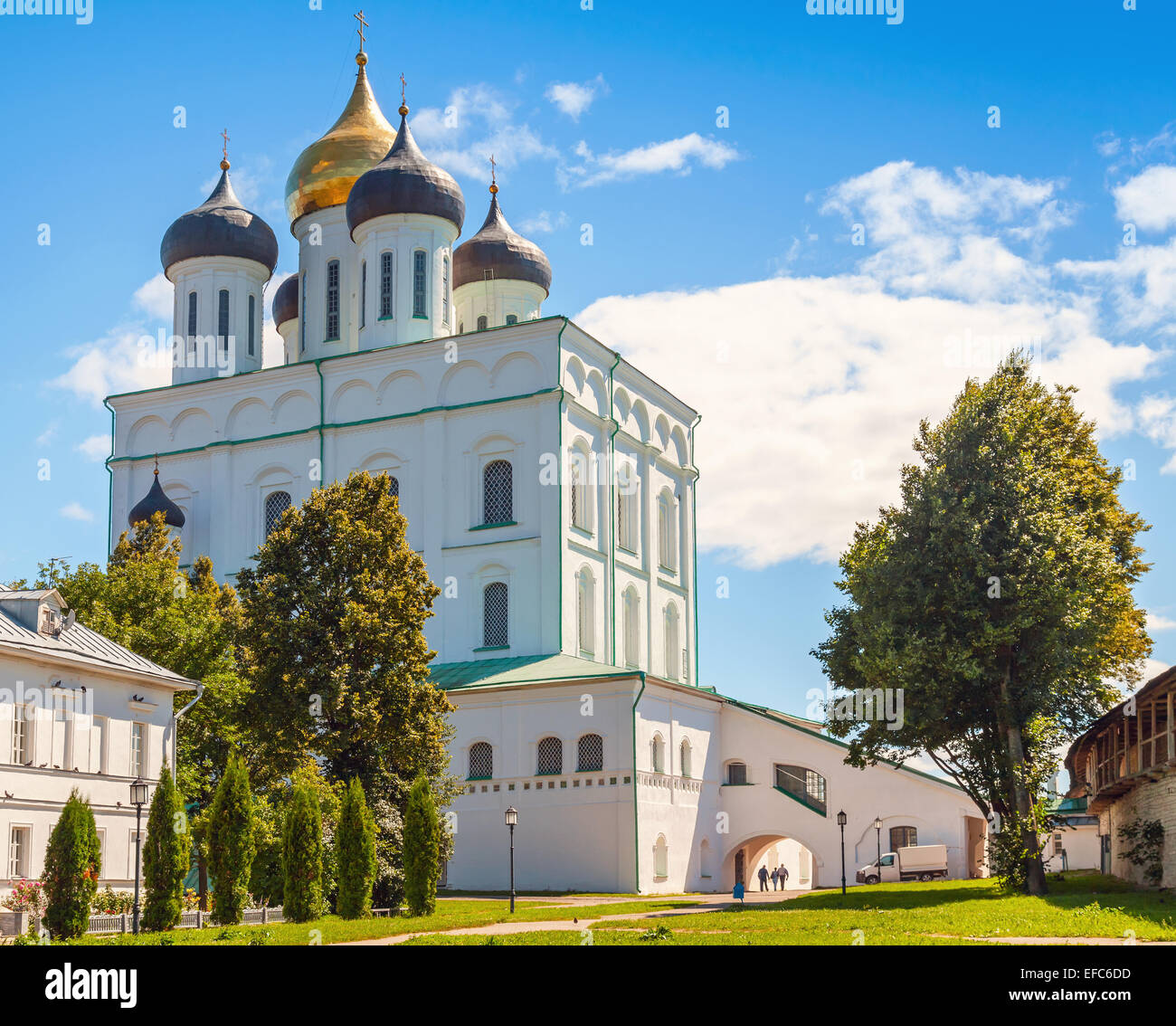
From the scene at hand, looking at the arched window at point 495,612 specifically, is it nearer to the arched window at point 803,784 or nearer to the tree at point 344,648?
the arched window at point 803,784

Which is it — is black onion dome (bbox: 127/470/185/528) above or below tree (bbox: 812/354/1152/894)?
above

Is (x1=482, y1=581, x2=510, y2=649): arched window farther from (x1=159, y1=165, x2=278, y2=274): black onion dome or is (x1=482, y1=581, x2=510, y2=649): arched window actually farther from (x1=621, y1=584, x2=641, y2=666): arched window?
(x1=159, y1=165, x2=278, y2=274): black onion dome

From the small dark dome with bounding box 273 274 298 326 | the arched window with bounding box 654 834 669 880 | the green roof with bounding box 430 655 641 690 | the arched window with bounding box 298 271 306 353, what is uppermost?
the small dark dome with bounding box 273 274 298 326

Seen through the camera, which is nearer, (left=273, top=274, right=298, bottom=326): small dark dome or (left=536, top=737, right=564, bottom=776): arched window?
(left=536, top=737, right=564, bottom=776): arched window

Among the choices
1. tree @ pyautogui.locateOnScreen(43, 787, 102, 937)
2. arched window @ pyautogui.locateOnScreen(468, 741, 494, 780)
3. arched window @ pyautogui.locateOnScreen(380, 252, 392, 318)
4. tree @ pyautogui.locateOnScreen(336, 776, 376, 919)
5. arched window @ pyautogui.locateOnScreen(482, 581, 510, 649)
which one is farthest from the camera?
arched window @ pyautogui.locateOnScreen(380, 252, 392, 318)

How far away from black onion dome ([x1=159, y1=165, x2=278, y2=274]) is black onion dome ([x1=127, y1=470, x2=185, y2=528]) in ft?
27.3

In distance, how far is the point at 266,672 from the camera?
1121 inches

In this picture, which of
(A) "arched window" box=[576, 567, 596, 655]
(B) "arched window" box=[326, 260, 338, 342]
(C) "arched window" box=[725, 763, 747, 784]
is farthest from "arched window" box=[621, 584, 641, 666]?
(B) "arched window" box=[326, 260, 338, 342]

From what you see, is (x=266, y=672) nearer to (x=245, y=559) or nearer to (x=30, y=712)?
(x=30, y=712)

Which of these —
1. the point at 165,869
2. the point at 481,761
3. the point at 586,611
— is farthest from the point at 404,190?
the point at 165,869

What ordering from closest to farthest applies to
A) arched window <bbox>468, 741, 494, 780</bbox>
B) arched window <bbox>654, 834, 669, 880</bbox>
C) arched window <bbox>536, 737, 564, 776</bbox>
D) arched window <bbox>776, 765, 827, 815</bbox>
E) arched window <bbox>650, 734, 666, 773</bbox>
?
arched window <bbox>654, 834, 669, 880</bbox> < arched window <bbox>536, 737, 564, 776</bbox> < arched window <bbox>650, 734, 666, 773</bbox> < arched window <bbox>468, 741, 494, 780</bbox> < arched window <bbox>776, 765, 827, 815</bbox>

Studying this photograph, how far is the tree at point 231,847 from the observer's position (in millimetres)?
24734

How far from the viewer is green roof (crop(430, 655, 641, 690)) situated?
36.9 metres

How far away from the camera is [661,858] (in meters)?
36.9
